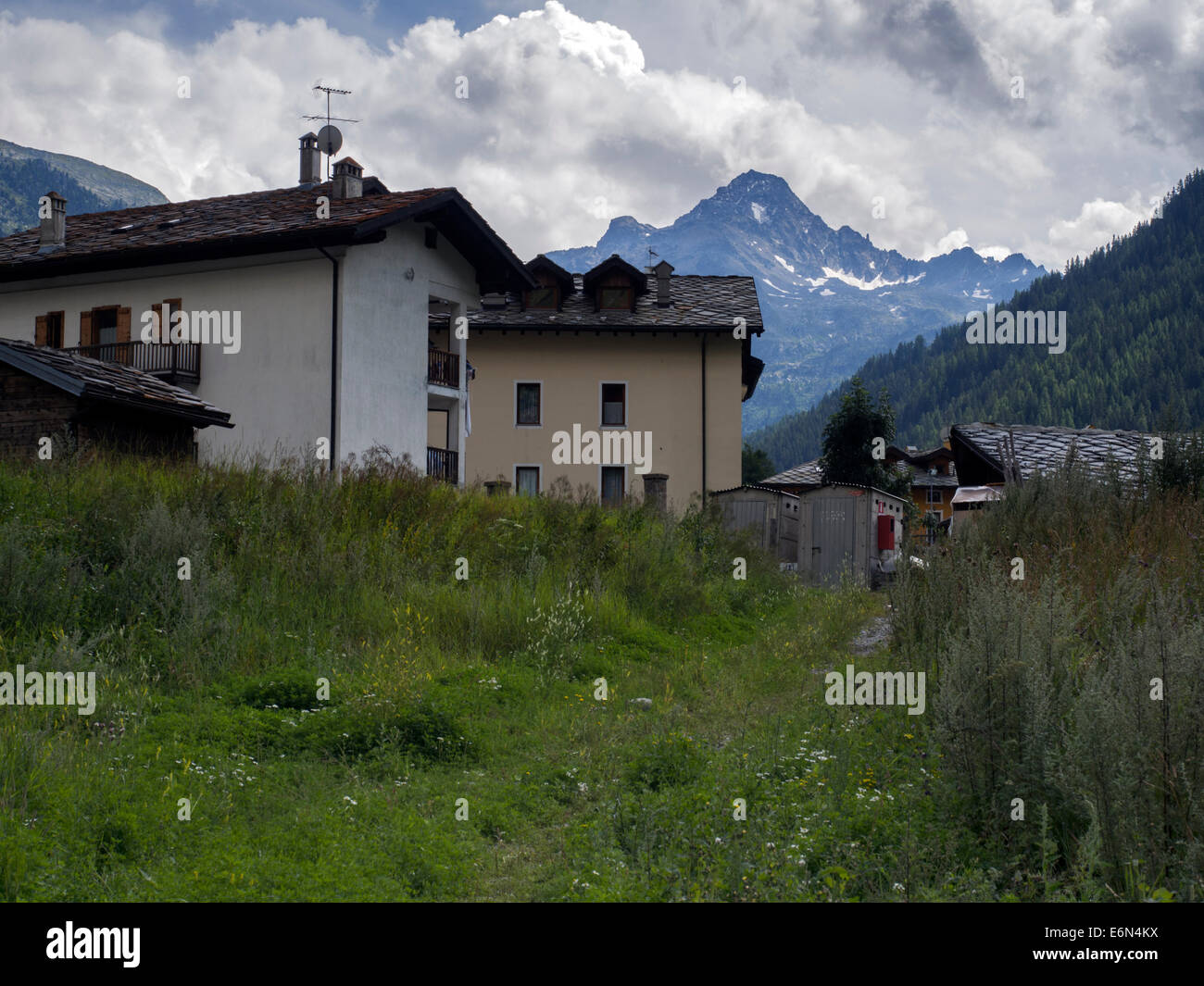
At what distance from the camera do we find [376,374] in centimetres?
2491

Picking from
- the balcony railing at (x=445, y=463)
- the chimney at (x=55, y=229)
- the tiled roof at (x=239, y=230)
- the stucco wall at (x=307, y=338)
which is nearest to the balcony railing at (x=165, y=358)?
the stucco wall at (x=307, y=338)

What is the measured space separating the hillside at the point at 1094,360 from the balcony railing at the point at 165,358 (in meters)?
93.0

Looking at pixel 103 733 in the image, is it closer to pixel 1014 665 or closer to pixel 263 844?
pixel 263 844

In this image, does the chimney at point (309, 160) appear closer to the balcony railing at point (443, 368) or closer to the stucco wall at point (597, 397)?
the stucco wall at point (597, 397)

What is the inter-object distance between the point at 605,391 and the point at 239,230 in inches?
619

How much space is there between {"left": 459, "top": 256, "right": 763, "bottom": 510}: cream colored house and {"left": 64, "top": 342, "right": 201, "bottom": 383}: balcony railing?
501 inches

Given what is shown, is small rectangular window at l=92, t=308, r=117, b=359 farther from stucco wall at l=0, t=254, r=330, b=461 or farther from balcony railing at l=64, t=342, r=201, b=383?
balcony railing at l=64, t=342, r=201, b=383

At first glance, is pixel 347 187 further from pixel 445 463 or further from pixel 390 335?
pixel 445 463

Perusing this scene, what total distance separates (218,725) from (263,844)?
1.81 meters

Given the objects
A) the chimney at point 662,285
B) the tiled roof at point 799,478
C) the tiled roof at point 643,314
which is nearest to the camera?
the tiled roof at point 643,314

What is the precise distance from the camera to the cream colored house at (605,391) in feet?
119
